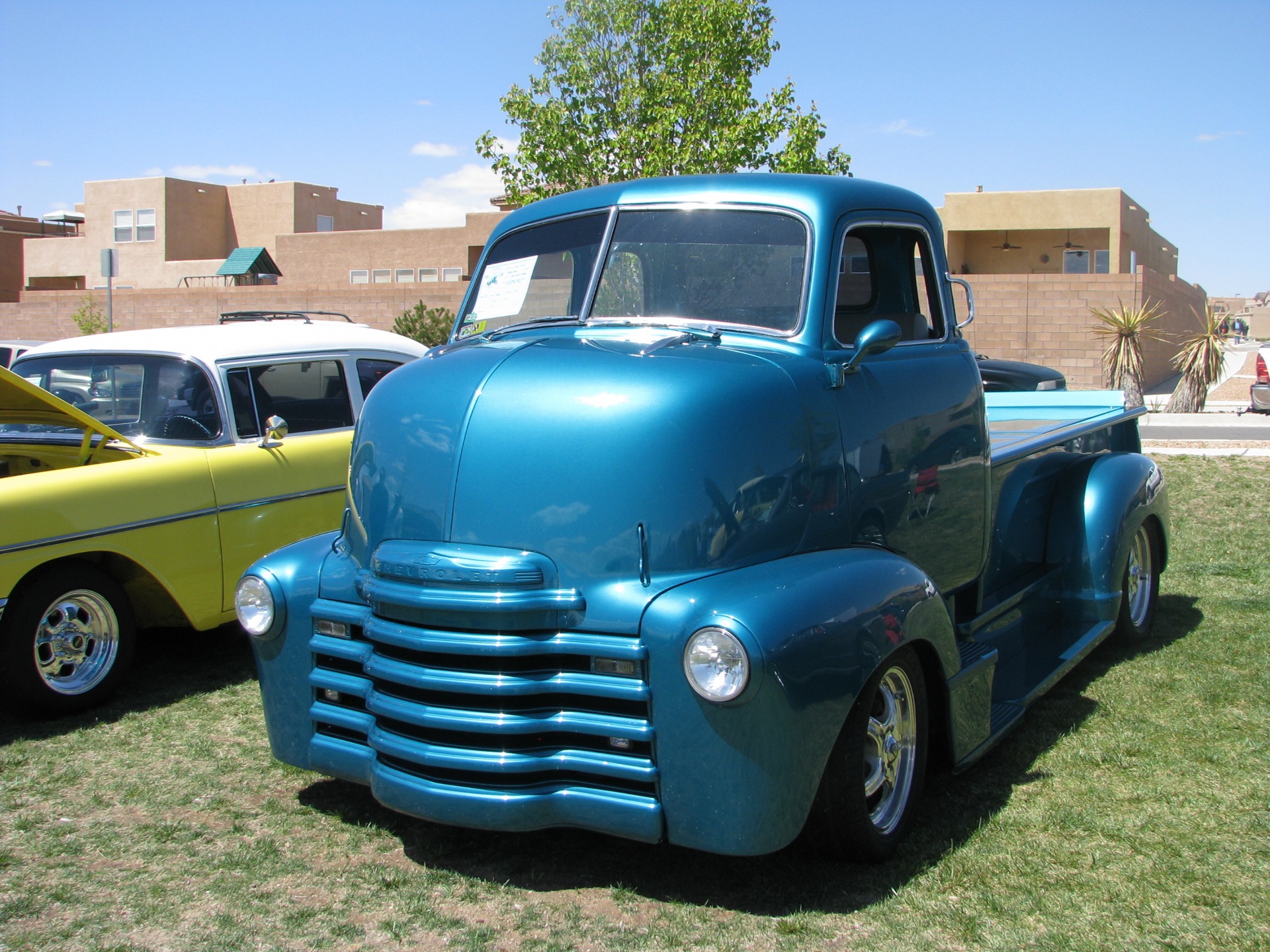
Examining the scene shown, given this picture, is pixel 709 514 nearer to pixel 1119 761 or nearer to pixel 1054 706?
pixel 1119 761

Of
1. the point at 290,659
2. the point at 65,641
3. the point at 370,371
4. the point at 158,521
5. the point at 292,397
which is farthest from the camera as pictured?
the point at 370,371

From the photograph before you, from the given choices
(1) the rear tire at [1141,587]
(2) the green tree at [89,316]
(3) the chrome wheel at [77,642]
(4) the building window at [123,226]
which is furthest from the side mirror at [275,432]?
(4) the building window at [123,226]

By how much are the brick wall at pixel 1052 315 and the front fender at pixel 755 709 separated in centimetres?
Answer: 2358

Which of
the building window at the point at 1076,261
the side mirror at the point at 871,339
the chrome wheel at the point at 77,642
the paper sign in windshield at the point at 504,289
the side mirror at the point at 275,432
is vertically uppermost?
the building window at the point at 1076,261

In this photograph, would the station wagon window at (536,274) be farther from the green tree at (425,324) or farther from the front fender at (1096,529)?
the green tree at (425,324)

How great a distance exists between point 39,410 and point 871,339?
4412 mm

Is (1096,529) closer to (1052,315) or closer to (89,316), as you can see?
(1052,315)

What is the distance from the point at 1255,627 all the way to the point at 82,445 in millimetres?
6474

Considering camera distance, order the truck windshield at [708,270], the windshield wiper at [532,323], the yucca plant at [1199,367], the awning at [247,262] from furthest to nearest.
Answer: the awning at [247,262] → the yucca plant at [1199,367] → the windshield wiper at [532,323] → the truck windshield at [708,270]

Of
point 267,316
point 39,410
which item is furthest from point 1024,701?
point 267,316

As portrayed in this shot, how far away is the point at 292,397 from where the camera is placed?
6.50 m

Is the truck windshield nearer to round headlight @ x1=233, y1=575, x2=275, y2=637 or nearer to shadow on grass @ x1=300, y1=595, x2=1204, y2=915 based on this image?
round headlight @ x1=233, y1=575, x2=275, y2=637

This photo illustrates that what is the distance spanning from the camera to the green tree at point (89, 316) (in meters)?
35.1

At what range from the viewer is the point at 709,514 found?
3297mm
